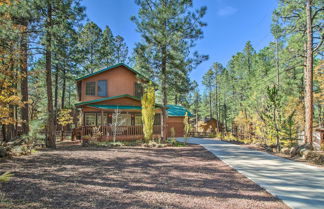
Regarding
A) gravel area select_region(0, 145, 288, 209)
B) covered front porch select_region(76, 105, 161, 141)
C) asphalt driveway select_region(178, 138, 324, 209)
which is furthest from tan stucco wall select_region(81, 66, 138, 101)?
asphalt driveway select_region(178, 138, 324, 209)

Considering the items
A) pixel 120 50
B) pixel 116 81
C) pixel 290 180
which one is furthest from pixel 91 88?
pixel 290 180

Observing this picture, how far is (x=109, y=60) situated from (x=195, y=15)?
53.9ft

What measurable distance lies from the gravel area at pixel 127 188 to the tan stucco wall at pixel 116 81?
1106 centimetres

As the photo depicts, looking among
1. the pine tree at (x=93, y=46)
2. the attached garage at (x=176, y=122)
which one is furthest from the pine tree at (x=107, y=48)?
the attached garage at (x=176, y=122)

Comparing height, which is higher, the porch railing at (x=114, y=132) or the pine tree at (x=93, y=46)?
the pine tree at (x=93, y=46)

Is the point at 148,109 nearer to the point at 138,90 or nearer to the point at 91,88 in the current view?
the point at 138,90

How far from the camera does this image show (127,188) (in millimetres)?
3959

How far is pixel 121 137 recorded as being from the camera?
13578mm

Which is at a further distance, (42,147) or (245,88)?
(245,88)

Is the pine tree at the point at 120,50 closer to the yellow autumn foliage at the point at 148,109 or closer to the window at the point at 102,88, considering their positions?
the window at the point at 102,88

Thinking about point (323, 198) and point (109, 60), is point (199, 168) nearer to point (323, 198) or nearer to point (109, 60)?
point (323, 198)

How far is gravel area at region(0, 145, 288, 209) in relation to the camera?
3203 mm

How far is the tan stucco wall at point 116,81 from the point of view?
1631 centimetres

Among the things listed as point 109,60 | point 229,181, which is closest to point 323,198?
point 229,181
